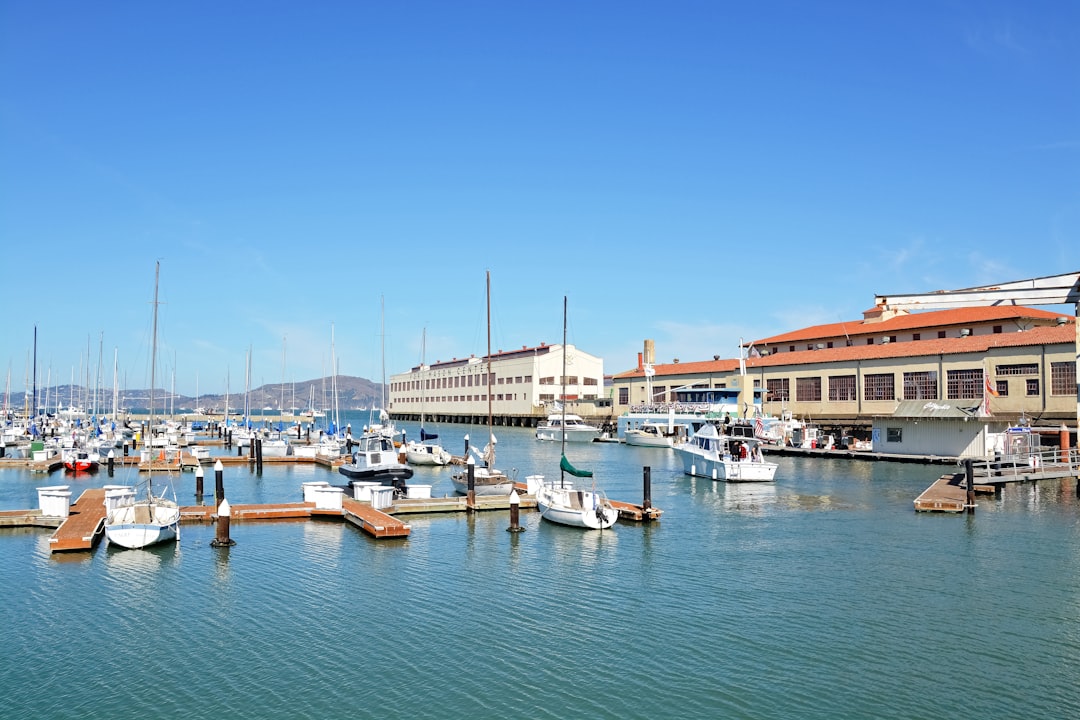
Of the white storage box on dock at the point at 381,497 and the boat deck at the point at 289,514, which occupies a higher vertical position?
the white storage box on dock at the point at 381,497

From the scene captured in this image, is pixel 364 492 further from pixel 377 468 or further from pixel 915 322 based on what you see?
pixel 915 322

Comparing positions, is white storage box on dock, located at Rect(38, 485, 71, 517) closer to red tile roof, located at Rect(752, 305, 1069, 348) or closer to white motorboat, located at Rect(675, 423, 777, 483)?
white motorboat, located at Rect(675, 423, 777, 483)

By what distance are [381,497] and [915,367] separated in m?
52.2

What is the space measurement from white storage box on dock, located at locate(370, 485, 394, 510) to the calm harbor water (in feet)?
8.80

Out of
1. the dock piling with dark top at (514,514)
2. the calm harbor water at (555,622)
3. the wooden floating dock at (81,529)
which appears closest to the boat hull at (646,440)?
the calm harbor water at (555,622)

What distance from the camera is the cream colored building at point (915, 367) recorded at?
6084 cm

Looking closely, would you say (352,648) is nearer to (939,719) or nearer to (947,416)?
(939,719)

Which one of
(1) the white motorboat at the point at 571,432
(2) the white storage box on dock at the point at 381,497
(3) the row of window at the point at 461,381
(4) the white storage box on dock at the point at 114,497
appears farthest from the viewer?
(3) the row of window at the point at 461,381

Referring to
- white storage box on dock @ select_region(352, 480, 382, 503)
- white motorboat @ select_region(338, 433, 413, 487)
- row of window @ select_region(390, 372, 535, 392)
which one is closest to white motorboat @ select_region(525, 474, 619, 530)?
white storage box on dock @ select_region(352, 480, 382, 503)

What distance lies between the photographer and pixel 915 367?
233 feet

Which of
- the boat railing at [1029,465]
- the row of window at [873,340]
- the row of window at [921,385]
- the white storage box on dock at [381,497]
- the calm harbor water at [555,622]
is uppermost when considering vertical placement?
the row of window at [873,340]

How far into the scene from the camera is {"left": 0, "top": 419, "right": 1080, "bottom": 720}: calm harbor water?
15250 millimetres

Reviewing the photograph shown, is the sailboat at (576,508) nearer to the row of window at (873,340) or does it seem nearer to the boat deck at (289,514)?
the boat deck at (289,514)

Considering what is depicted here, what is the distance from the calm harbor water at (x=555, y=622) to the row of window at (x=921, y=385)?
101ft
